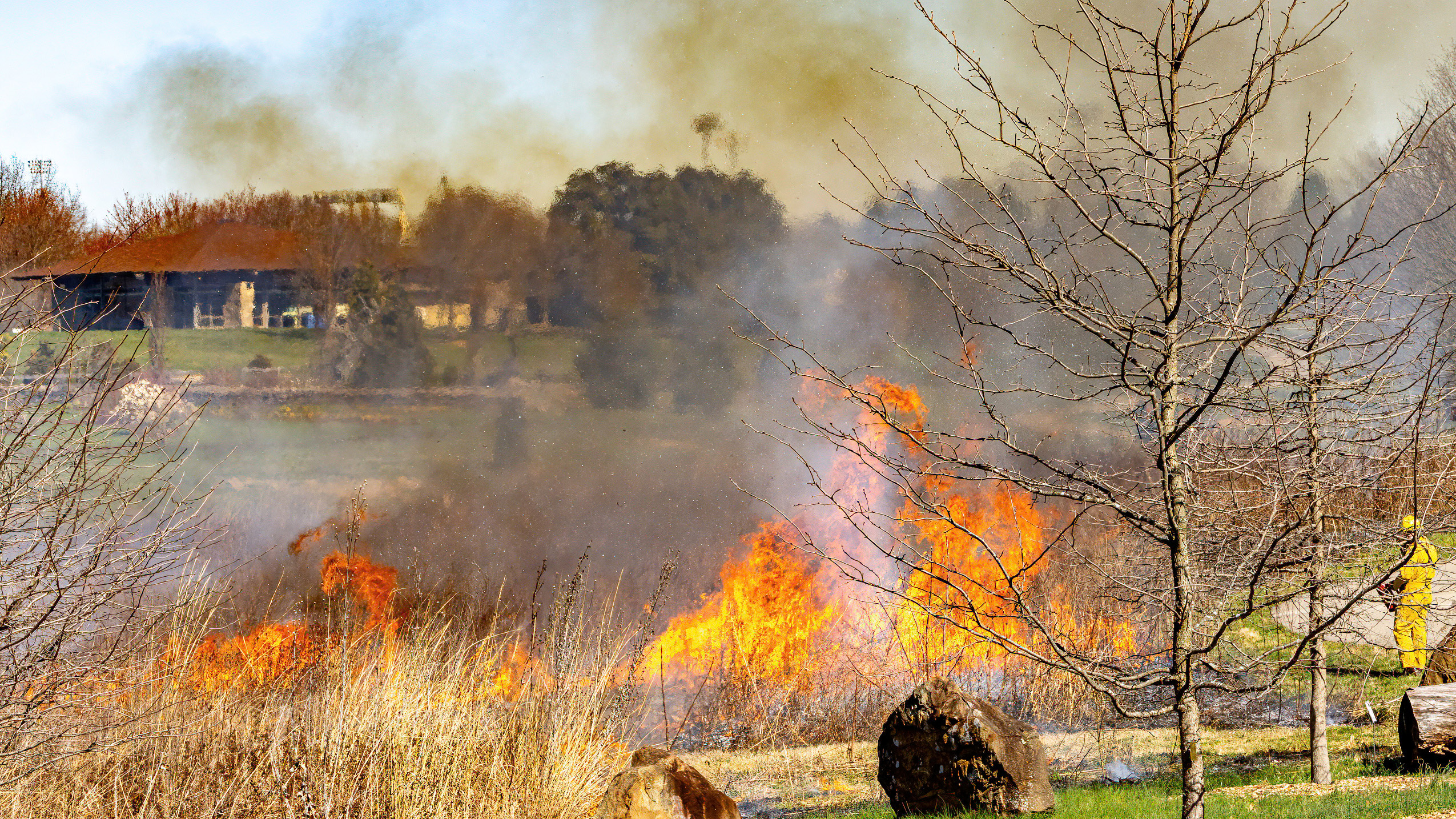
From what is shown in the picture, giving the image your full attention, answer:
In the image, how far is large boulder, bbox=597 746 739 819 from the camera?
686cm

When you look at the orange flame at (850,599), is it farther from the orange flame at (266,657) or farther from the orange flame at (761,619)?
the orange flame at (266,657)

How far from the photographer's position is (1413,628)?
21.6 ft

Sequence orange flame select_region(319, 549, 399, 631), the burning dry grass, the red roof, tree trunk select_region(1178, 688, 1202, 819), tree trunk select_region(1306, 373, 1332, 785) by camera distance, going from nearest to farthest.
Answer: tree trunk select_region(1178, 688, 1202, 819), tree trunk select_region(1306, 373, 1332, 785), the burning dry grass, orange flame select_region(319, 549, 399, 631), the red roof

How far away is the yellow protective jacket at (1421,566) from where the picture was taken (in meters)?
3.85

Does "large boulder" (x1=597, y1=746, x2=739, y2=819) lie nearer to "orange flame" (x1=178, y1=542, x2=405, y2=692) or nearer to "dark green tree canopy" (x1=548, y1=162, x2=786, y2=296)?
"orange flame" (x1=178, y1=542, x2=405, y2=692)

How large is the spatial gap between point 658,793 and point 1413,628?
17.4ft

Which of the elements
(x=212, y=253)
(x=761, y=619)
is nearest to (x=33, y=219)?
(x=212, y=253)

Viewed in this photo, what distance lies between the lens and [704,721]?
15.6m

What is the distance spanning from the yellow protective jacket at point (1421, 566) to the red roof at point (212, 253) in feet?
114

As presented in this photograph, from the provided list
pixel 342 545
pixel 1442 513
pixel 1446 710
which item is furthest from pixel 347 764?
pixel 342 545

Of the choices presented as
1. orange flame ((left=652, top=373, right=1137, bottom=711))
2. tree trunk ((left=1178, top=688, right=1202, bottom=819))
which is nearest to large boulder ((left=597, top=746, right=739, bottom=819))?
tree trunk ((left=1178, top=688, right=1202, bottom=819))

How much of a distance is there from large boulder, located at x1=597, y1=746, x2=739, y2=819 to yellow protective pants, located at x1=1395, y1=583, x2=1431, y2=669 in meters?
4.65

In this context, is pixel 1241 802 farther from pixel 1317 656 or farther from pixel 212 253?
pixel 212 253

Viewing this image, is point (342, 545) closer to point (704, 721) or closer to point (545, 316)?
point (545, 316)
